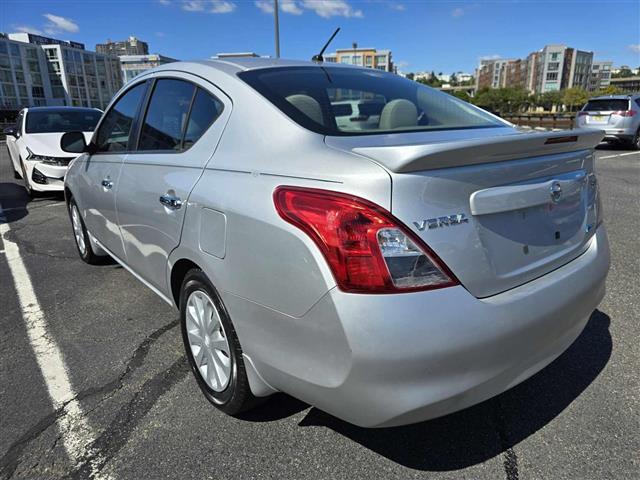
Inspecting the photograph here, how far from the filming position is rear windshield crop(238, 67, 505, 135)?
2.03 metres

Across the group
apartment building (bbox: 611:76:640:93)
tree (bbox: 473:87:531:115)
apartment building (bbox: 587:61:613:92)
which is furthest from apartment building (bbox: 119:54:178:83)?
apartment building (bbox: 611:76:640:93)

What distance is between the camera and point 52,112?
9.16 meters

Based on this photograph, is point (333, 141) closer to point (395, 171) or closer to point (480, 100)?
point (395, 171)

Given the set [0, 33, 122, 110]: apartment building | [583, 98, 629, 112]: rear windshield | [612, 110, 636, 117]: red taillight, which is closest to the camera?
[612, 110, 636, 117]: red taillight

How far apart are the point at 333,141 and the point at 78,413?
1853 millimetres

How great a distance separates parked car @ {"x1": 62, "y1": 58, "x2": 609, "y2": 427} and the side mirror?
5.92 feet

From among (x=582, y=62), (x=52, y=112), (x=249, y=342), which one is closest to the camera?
(x=249, y=342)

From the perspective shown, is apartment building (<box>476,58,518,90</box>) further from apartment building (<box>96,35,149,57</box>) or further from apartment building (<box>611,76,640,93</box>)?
apartment building (<box>96,35,149,57</box>)

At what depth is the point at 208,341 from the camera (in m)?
2.25

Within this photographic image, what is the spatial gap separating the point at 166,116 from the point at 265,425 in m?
1.76

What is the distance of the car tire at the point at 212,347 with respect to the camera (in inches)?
80.1

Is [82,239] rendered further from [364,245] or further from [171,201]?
[364,245]

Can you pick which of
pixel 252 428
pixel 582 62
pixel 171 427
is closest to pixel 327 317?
pixel 252 428

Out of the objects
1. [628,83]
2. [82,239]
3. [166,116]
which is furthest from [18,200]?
[628,83]
